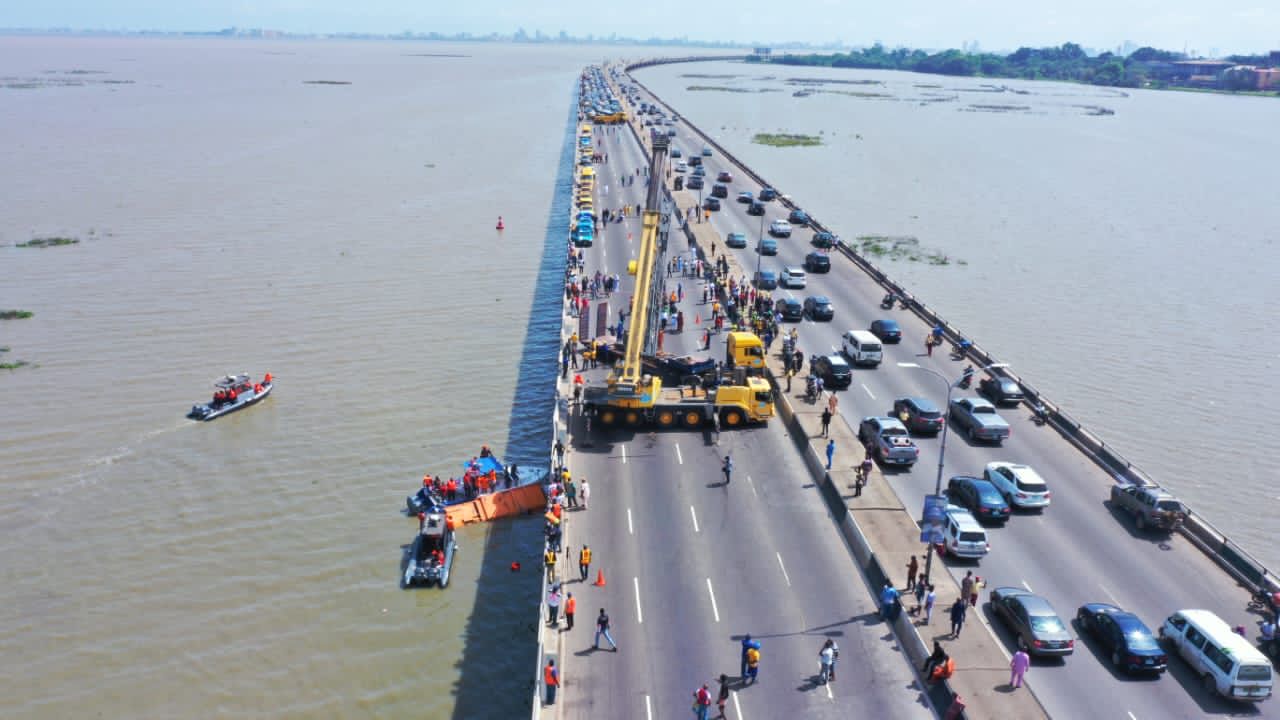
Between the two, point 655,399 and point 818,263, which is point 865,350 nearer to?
point 655,399

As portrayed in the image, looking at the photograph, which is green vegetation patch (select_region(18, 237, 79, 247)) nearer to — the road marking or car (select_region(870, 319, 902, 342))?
car (select_region(870, 319, 902, 342))

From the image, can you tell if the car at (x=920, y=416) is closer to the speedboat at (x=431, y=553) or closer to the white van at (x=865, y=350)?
the white van at (x=865, y=350)

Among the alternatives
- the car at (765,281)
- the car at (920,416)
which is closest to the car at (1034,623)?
the car at (920,416)

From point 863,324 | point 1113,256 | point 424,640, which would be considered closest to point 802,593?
point 424,640

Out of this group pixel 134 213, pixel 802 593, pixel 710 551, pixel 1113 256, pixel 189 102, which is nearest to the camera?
pixel 802 593

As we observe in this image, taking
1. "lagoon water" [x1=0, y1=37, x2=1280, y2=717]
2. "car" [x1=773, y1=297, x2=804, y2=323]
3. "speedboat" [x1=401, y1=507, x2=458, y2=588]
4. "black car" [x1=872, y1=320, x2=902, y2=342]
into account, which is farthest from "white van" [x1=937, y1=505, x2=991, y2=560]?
"car" [x1=773, y1=297, x2=804, y2=323]

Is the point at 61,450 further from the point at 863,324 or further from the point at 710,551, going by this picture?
the point at 863,324

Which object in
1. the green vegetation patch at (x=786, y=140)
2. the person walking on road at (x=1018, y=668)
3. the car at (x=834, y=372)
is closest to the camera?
the person walking on road at (x=1018, y=668)
